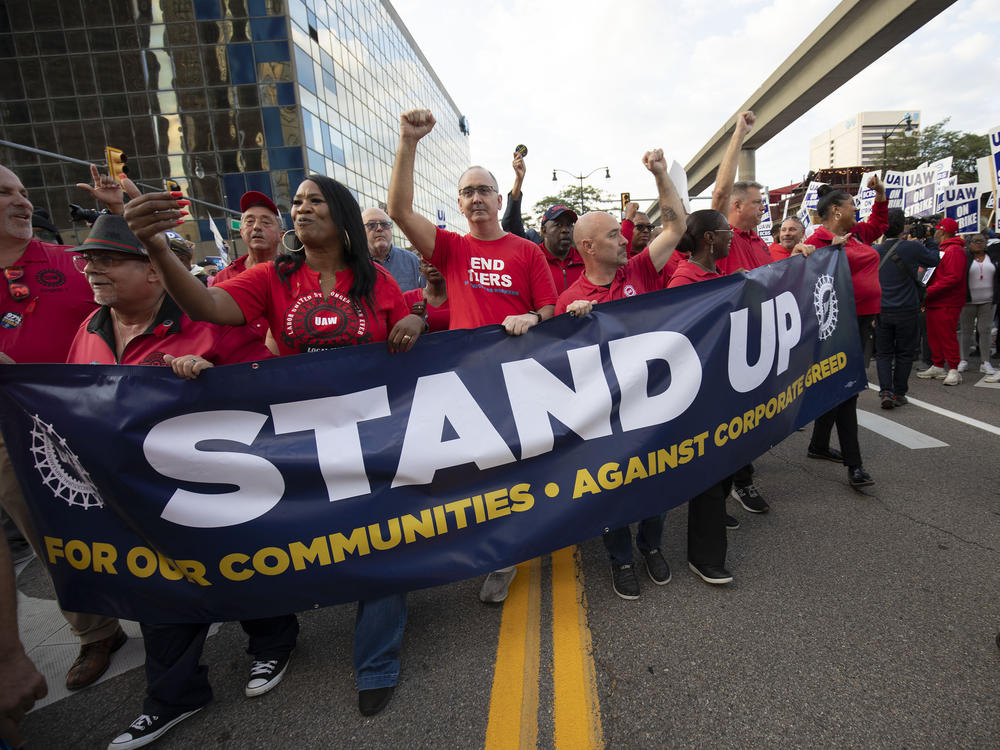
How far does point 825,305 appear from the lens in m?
3.35

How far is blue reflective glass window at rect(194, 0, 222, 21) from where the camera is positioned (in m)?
21.8

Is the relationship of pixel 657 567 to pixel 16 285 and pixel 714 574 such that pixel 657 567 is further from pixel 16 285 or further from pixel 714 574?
pixel 16 285

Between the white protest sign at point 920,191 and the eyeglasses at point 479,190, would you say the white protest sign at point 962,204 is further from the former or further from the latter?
the eyeglasses at point 479,190

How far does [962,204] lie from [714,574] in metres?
10.0

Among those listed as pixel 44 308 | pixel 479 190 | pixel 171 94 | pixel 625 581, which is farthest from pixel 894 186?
pixel 171 94

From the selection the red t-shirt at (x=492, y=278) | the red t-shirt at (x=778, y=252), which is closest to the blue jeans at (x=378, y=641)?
the red t-shirt at (x=492, y=278)

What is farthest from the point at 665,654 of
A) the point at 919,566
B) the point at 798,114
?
the point at 798,114

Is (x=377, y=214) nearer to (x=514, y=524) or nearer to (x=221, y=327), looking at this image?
(x=221, y=327)

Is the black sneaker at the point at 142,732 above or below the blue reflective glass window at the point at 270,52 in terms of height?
below

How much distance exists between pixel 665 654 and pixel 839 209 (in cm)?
351

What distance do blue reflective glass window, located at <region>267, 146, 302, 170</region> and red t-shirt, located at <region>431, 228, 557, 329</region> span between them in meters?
22.9

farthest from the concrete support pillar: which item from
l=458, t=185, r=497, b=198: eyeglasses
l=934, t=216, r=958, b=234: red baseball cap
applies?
l=458, t=185, r=497, b=198: eyeglasses

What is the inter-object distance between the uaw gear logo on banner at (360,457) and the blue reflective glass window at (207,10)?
27359mm

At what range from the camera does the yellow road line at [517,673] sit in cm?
182
